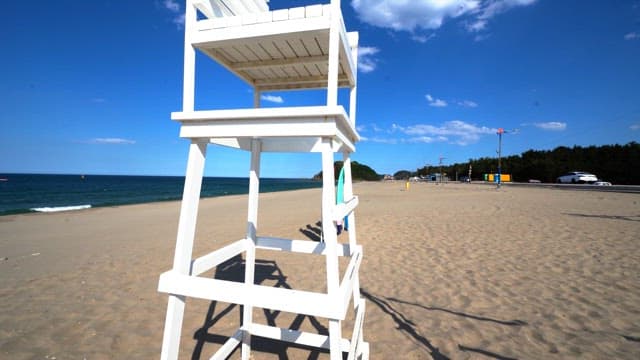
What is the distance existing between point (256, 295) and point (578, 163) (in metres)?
53.3

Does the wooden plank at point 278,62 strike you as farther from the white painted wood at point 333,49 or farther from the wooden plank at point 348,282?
the wooden plank at point 348,282

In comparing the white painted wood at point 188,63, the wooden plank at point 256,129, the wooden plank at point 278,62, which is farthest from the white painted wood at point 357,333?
the wooden plank at point 278,62

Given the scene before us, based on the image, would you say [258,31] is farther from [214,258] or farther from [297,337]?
[297,337]

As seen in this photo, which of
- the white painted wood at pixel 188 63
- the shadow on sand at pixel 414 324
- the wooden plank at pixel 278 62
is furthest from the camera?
the shadow on sand at pixel 414 324

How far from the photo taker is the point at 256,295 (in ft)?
3.60

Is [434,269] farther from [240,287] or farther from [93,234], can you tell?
[93,234]

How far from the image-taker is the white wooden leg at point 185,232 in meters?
1.20

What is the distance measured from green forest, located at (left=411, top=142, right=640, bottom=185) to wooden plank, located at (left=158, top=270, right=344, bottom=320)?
46.1 m

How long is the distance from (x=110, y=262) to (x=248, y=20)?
555 cm

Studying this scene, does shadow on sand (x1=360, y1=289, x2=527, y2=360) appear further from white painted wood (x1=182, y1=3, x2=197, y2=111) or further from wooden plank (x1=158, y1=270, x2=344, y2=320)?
white painted wood (x1=182, y1=3, x2=197, y2=111)

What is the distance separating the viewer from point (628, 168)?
101 ft

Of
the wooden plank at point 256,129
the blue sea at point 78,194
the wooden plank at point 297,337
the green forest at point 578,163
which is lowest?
the blue sea at point 78,194

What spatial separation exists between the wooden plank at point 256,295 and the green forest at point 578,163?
46.1 meters

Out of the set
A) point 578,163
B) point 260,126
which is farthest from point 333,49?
point 578,163
